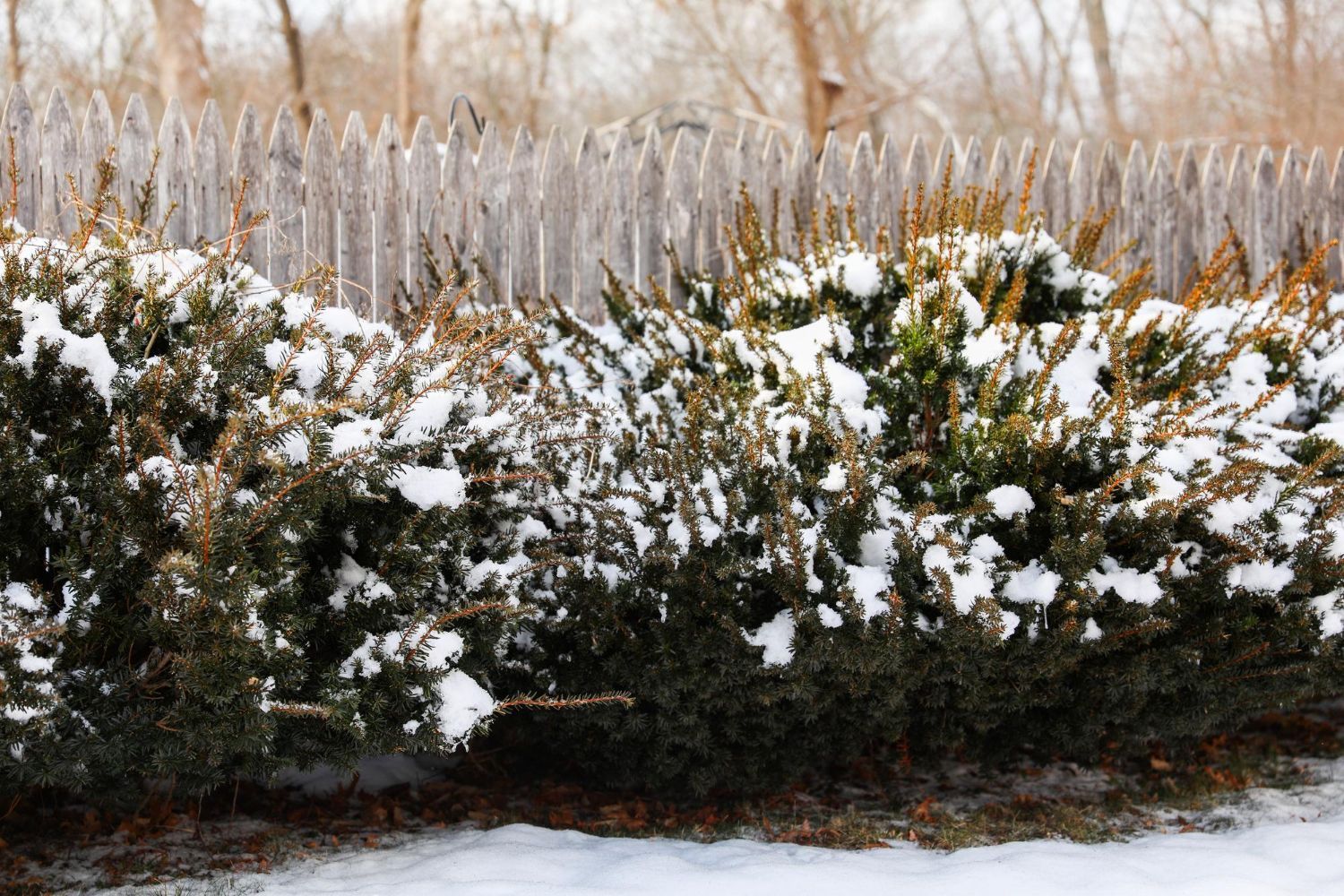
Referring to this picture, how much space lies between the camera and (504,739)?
11.8 feet

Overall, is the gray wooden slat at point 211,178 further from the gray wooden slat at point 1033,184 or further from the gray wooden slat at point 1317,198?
the gray wooden slat at point 1317,198

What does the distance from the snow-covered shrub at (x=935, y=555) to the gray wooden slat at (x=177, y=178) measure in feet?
9.92

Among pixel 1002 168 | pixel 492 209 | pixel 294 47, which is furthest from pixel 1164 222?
pixel 294 47

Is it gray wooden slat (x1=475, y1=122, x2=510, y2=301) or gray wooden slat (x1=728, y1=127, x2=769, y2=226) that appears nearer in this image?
gray wooden slat (x1=475, y1=122, x2=510, y2=301)

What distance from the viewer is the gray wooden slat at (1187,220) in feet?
22.1

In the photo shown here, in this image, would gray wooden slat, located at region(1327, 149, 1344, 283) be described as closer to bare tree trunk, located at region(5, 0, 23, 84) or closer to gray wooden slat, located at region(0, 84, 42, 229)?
gray wooden slat, located at region(0, 84, 42, 229)

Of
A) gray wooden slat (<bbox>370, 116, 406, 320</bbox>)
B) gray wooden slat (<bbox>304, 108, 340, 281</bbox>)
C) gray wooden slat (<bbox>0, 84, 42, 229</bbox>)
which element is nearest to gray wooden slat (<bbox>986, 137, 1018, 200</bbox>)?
gray wooden slat (<bbox>370, 116, 406, 320</bbox>)

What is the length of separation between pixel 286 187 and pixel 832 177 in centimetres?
305

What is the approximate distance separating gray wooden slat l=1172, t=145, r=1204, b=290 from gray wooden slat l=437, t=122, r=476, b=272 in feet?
14.7

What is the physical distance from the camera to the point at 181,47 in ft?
37.7

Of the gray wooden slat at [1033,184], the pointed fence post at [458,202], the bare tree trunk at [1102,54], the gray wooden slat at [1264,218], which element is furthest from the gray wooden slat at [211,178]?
the bare tree trunk at [1102,54]

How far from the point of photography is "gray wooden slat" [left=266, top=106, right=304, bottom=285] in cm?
528

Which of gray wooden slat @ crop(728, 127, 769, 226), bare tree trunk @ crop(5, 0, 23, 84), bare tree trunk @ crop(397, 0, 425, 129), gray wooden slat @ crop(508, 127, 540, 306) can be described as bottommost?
gray wooden slat @ crop(508, 127, 540, 306)

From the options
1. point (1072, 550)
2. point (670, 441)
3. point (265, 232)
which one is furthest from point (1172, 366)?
point (265, 232)
